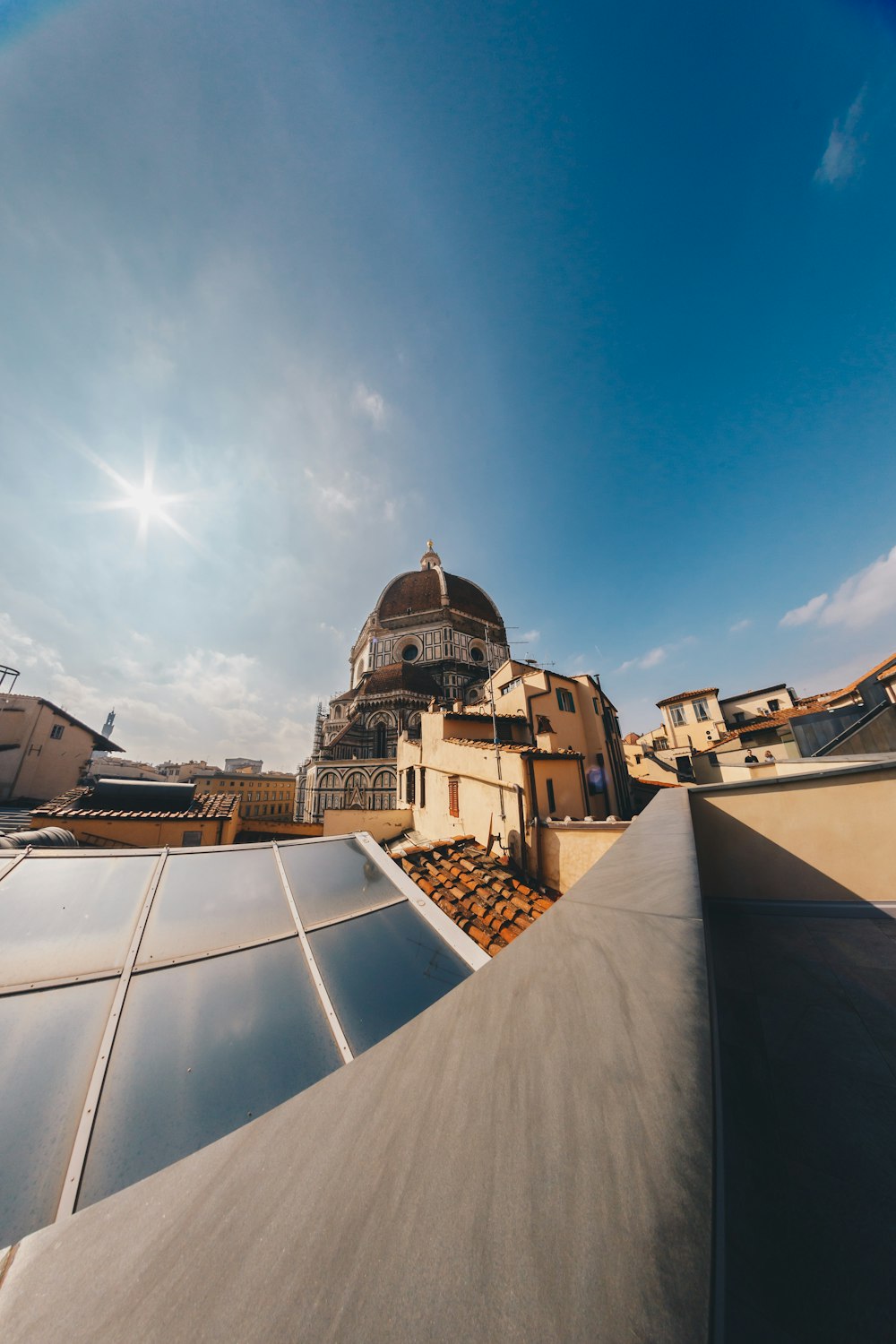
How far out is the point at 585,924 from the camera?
1465 mm

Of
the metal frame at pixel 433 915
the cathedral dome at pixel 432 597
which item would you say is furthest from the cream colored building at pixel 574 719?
the cathedral dome at pixel 432 597

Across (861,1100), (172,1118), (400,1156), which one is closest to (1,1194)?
(172,1118)

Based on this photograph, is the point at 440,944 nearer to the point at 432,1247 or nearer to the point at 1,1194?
the point at 1,1194

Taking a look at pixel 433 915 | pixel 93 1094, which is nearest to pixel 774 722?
pixel 433 915

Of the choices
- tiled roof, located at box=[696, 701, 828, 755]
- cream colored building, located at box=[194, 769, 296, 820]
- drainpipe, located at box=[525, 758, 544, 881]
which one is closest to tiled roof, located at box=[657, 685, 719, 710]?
tiled roof, located at box=[696, 701, 828, 755]

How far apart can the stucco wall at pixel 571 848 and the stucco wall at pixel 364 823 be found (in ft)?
20.3

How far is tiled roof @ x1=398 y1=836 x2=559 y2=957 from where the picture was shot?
20.5ft

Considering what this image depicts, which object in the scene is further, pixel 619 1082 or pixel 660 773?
pixel 660 773

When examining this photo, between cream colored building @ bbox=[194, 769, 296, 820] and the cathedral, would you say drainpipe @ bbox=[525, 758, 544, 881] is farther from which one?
cream colored building @ bbox=[194, 769, 296, 820]

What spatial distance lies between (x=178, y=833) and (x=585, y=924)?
10339mm

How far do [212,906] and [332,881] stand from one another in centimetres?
105

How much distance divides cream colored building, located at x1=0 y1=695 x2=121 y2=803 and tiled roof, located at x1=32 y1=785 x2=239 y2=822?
1013 centimetres

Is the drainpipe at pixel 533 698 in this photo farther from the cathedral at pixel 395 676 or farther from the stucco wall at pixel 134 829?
A: the stucco wall at pixel 134 829

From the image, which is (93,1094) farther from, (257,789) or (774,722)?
(257,789)
